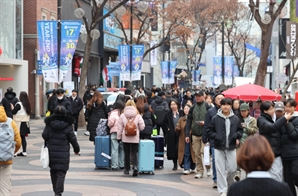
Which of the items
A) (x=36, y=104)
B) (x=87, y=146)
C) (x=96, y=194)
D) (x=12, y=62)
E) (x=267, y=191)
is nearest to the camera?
(x=267, y=191)

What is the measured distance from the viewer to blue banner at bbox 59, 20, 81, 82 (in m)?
26.4

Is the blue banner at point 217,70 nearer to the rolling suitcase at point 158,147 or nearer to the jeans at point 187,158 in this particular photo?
the rolling suitcase at point 158,147

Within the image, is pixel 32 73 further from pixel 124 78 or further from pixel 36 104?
pixel 124 78

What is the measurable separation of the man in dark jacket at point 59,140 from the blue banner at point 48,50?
51.6 feet

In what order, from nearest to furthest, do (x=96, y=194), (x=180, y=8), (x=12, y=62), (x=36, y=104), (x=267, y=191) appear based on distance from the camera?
(x=267, y=191)
(x=96, y=194)
(x=12, y=62)
(x=36, y=104)
(x=180, y=8)

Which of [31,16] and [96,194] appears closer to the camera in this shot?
[96,194]

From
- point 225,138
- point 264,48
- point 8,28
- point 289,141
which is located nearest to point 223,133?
point 225,138

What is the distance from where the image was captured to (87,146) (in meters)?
21.5

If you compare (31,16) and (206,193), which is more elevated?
(31,16)

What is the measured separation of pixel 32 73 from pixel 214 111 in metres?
25.6

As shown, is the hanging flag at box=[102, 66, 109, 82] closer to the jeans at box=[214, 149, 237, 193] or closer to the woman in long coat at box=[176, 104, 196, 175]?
the woman in long coat at box=[176, 104, 196, 175]

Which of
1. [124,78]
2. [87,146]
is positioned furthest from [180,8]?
[87,146]

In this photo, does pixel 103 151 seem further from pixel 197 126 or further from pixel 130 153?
pixel 197 126

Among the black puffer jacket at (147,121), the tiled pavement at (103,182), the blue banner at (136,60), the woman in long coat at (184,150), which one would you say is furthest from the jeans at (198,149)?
the blue banner at (136,60)
